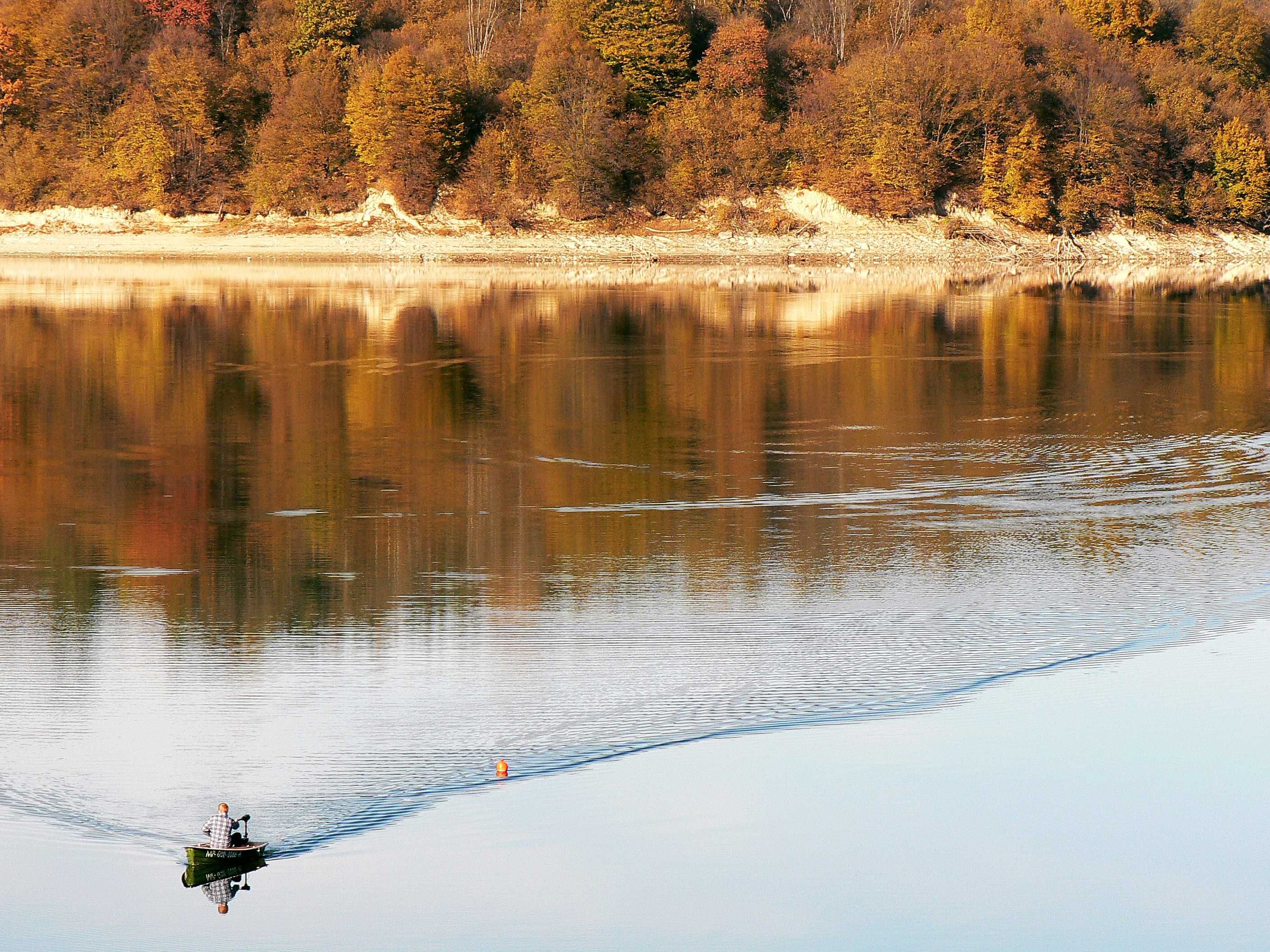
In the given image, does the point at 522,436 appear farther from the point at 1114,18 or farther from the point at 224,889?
the point at 1114,18

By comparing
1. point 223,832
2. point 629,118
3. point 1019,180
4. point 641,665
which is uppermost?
point 629,118

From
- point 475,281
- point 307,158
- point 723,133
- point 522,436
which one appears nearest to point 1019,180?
point 723,133

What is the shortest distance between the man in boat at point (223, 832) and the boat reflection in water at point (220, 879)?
4.4 inches

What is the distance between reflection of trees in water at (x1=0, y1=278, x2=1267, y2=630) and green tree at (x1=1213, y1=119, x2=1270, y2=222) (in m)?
54.7

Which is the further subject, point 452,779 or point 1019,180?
point 1019,180

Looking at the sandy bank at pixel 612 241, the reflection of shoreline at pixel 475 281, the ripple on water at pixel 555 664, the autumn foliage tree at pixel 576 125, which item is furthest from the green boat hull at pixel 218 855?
the autumn foliage tree at pixel 576 125

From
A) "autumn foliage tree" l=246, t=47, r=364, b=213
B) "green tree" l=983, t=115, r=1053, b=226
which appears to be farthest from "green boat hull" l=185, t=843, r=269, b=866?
"autumn foliage tree" l=246, t=47, r=364, b=213

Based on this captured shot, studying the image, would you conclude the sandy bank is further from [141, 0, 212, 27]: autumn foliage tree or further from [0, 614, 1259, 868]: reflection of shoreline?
[0, 614, 1259, 868]: reflection of shoreline

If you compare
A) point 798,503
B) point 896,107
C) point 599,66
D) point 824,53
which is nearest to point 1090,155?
point 896,107

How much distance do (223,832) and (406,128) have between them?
8661 cm

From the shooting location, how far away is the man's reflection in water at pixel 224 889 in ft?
26.7

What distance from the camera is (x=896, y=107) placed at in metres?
89.2

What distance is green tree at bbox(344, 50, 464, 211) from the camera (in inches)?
3536

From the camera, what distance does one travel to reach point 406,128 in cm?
9106
